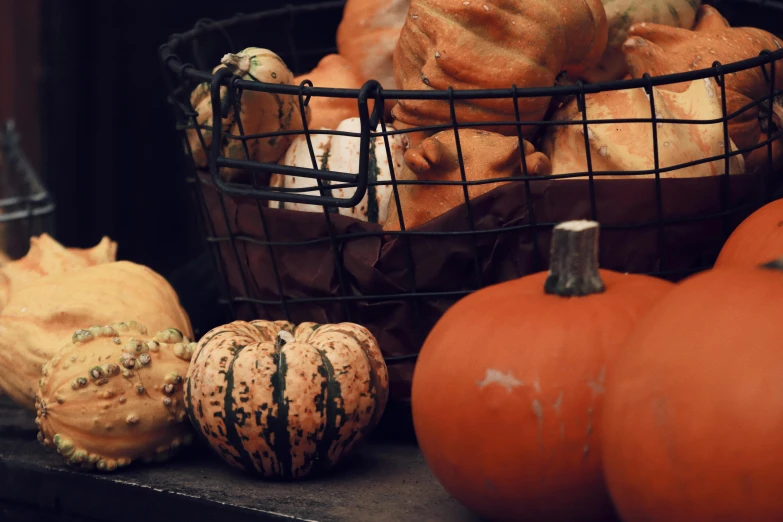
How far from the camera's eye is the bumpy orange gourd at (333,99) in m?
1.53

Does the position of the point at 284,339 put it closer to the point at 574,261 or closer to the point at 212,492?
the point at 212,492

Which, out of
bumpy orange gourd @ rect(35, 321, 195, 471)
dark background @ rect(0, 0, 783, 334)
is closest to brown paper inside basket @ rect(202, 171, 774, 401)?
bumpy orange gourd @ rect(35, 321, 195, 471)

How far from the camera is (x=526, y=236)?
3.77 ft

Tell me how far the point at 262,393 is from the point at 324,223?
0.88ft

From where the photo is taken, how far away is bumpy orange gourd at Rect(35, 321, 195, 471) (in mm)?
1118

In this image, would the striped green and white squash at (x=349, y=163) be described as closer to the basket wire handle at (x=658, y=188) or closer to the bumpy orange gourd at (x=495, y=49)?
the bumpy orange gourd at (x=495, y=49)

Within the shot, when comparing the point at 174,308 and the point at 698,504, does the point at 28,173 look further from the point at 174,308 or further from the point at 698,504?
the point at 698,504

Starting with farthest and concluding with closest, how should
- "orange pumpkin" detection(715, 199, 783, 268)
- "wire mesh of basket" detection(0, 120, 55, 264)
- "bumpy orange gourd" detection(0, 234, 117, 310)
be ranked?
"wire mesh of basket" detection(0, 120, 55, 264) < "bumpy orange gourd" detection(0, 234, 117, 310) < "orange pumpkin" detection(715, 199, 783, 268)

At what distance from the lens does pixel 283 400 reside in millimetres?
1060

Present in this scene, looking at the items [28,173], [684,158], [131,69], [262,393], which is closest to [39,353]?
[262,393]

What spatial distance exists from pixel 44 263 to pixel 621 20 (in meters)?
0.98

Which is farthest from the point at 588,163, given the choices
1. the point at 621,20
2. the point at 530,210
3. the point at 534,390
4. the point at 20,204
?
the point at 20,204

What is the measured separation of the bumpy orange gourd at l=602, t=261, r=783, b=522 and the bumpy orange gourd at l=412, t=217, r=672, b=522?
38mm

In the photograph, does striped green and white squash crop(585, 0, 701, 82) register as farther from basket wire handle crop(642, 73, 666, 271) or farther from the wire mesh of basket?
the wire mesh of basket
